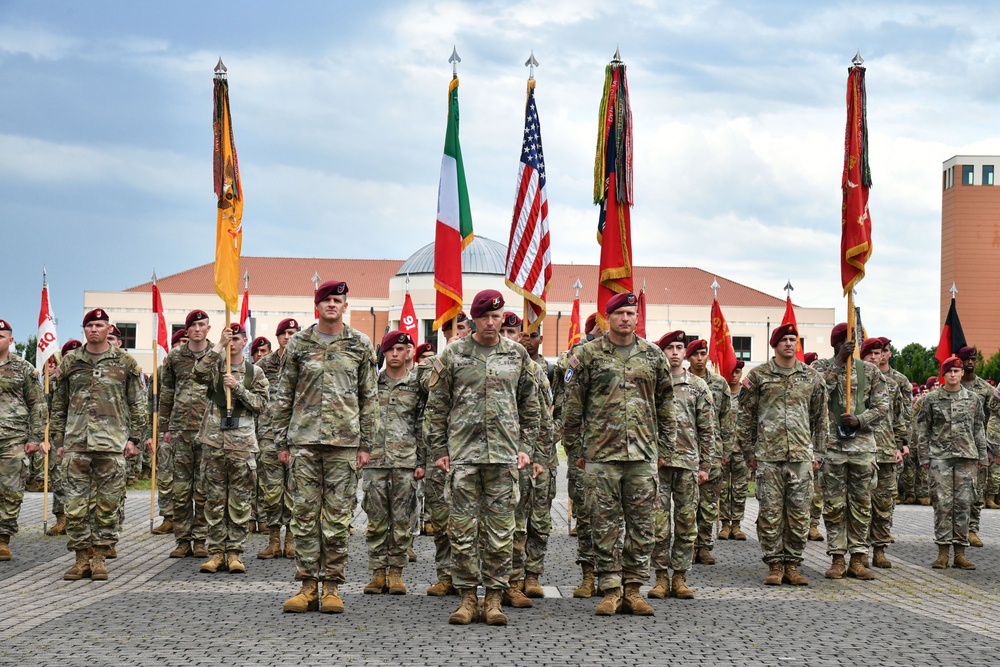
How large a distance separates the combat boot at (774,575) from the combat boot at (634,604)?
88.1 inches

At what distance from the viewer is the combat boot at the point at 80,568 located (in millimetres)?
10648

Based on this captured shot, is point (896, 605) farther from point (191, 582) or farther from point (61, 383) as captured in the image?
point (61, 383)

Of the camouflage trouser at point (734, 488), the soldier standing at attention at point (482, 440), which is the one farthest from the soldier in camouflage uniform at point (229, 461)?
the camouflage trouser at point (734, 488)

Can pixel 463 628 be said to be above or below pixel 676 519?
below

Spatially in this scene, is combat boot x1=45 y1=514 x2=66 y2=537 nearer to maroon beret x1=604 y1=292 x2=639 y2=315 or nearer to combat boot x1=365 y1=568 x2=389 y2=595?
combat boot x1=365 y1=568 x2=389 y2=595

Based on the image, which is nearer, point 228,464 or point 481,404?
point 481,404

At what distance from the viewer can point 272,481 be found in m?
13.0

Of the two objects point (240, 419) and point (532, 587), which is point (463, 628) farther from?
point (240, 419)

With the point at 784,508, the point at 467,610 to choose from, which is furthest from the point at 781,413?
the point at 467,610

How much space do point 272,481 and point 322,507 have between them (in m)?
3.84

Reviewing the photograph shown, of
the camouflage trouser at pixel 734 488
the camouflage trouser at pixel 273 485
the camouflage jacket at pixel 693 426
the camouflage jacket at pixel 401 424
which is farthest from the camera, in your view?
the camouflage trouser at pixel 734 488

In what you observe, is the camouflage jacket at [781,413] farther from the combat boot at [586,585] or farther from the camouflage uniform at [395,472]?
the camouflage uniform at [395,472]

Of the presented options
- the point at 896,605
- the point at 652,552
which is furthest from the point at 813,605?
the point at 652,552

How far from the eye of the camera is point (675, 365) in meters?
11.4
